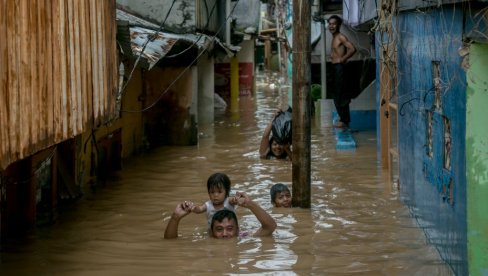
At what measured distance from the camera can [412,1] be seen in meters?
8.46

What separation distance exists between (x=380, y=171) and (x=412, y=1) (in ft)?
15.8

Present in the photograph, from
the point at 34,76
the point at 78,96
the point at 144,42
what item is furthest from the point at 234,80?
the point at 34,76

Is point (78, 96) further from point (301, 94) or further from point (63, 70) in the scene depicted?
point (301, 94)

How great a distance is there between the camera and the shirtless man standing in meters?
16.4

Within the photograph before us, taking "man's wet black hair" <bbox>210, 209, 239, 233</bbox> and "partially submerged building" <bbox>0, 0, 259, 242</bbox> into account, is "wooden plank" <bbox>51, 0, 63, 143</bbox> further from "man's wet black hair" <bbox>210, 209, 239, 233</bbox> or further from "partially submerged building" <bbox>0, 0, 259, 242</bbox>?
"man's wet black hair" <bbox>210, 209, 239, 233</bbox>

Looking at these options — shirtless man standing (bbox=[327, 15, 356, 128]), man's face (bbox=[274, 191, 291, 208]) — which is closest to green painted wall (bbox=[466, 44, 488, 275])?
man's face (bbox=[274, 191, 291, 208])

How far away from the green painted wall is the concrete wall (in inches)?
6.3

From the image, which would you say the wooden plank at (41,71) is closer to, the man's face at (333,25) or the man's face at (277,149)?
the man's face at (277,149)

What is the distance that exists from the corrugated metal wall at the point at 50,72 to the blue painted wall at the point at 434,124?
9.50 feet

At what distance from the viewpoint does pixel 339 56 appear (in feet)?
54.3

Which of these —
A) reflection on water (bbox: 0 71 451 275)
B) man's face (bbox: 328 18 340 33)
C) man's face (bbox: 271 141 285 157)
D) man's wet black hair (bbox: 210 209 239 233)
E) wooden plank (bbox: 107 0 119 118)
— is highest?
man's face (bbox: 328 18 340 33)

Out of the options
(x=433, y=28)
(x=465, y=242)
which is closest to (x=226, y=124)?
(x=433, y=28)

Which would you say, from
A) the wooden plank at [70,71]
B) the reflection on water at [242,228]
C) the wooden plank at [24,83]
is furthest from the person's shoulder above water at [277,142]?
the wooden plank at [24,83]

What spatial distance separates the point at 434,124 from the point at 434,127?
0.03 meters
